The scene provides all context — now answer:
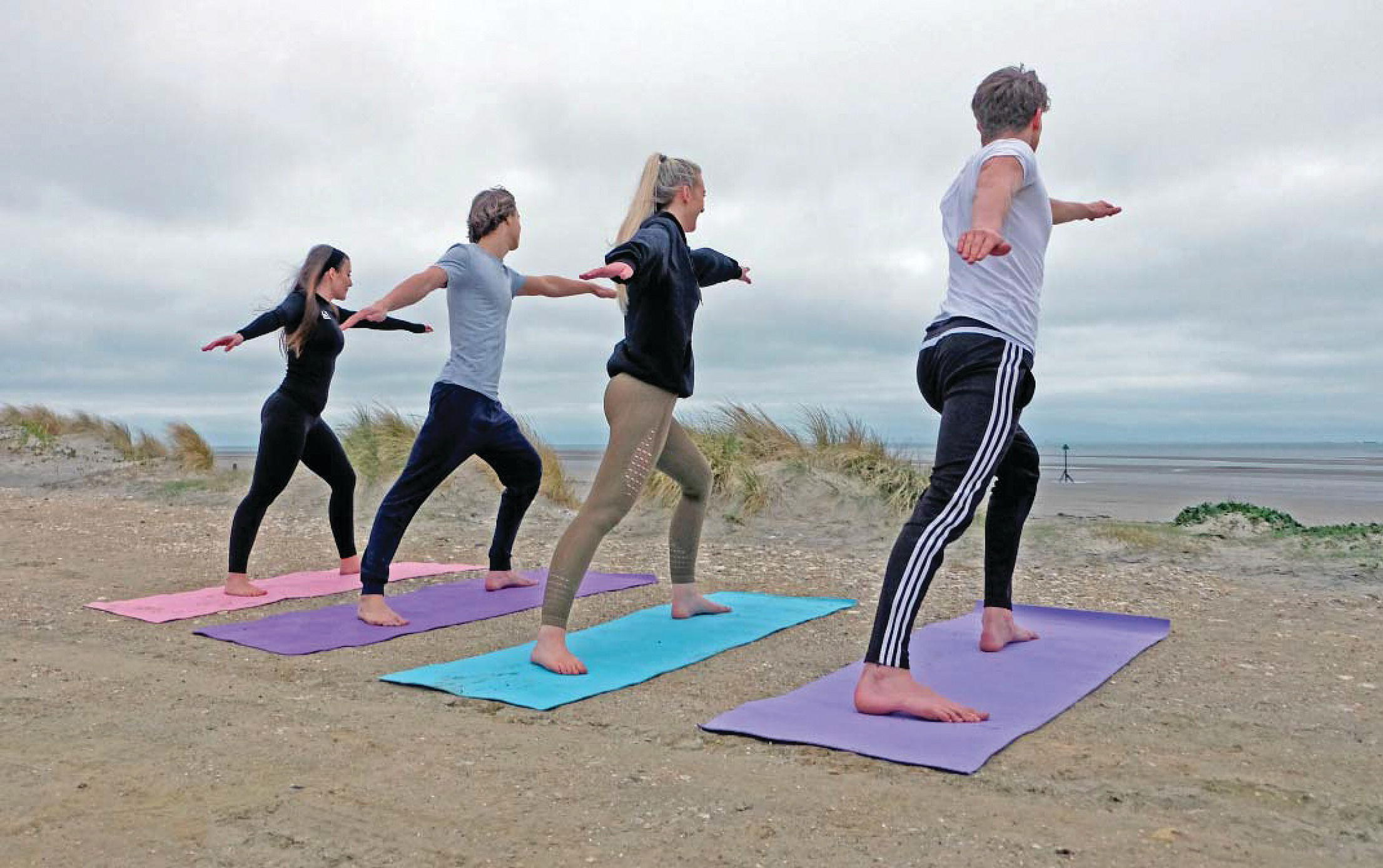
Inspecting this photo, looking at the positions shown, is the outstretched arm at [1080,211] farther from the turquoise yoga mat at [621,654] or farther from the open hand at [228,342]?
the open hand at [228,342]

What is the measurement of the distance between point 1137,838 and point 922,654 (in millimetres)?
1831

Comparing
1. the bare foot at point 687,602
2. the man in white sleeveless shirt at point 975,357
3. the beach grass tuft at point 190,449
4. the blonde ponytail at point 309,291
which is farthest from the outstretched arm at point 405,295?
the beach grass tuft at point 190,449

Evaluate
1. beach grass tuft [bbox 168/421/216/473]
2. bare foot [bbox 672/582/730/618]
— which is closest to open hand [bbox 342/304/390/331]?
bare foot [bbox 672/582/730/618]

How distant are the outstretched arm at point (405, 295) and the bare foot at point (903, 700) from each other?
2548 millimetres

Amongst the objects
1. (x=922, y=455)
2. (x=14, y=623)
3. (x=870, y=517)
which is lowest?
(x=14, y=623)

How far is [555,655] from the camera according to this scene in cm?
388

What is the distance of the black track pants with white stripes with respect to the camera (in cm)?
316

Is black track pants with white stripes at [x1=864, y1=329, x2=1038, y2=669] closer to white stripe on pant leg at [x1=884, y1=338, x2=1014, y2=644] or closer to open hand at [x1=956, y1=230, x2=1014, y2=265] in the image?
white stripe on pant leg at [x1=884, y1=338, x2=1014, y2=644]

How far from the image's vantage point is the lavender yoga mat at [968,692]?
9.50 feet

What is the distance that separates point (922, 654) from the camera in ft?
13.3

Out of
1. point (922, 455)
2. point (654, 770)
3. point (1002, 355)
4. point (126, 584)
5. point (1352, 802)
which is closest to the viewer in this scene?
point (1352, 802)

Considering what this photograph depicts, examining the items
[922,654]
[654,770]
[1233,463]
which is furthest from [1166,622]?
[1233,463]

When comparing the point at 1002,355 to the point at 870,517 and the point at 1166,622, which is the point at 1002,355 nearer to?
the point at 1166,622

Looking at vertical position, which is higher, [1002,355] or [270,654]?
[1002,355]
